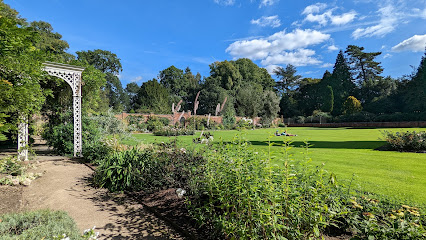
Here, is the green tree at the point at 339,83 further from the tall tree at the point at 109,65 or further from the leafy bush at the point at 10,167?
the leafy bush at the point at 10,167

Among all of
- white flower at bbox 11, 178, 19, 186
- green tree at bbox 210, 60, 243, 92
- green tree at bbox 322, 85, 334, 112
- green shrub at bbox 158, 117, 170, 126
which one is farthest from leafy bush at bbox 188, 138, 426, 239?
green tree at bbox 322, 85, 334, 112

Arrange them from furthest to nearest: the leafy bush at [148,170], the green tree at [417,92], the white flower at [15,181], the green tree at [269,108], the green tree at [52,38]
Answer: the green tree at [269,108] → the green tree at [417,92] → the green tree at [52,38] → the white flower at [15,181] → the leafy bush at [148,170]

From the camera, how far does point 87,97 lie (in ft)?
30.4

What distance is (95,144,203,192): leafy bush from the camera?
150 inches

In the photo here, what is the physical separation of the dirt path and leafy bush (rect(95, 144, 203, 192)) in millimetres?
282

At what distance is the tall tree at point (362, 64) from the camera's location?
38.5 metres

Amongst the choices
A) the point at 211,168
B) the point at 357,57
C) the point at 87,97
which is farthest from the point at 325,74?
the point at 211,168

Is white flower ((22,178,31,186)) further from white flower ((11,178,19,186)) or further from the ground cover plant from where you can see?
the ground cover plant

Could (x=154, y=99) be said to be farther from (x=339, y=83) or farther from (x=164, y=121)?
(x=339, y=83)

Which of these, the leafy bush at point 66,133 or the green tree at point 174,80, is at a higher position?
the green tree at point 174,80

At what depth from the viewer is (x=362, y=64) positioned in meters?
39.5

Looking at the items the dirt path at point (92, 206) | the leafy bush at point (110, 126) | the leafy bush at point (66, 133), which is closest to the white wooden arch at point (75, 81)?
the leafy bush at point (66, 133)

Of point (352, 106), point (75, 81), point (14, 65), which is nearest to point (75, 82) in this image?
point (75, 81)

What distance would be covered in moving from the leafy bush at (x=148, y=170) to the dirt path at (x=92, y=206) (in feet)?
0.92
